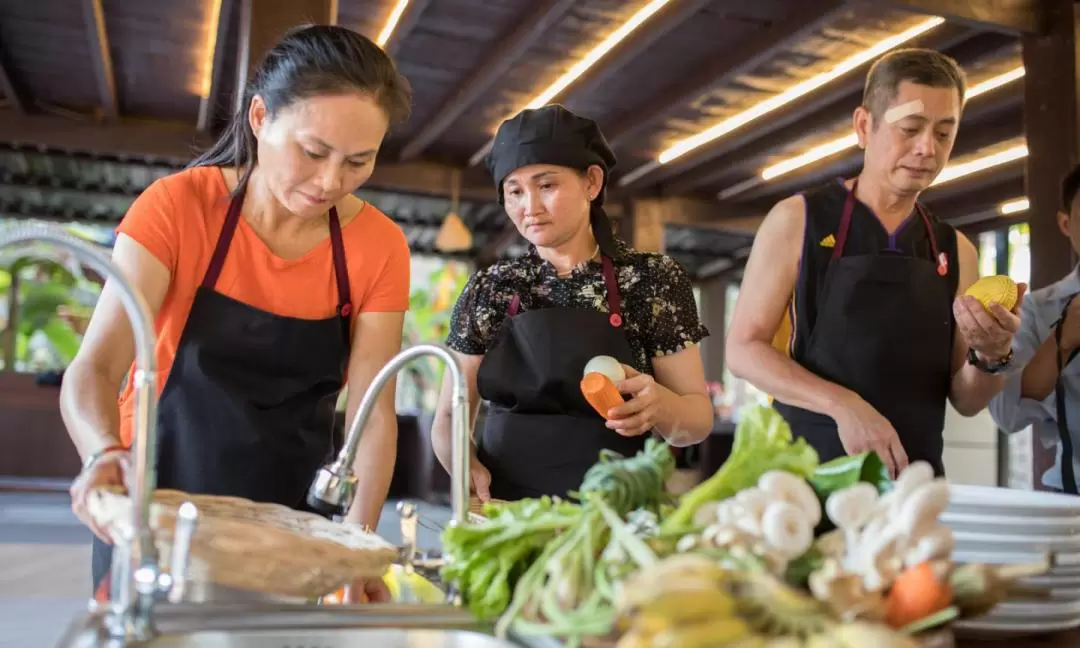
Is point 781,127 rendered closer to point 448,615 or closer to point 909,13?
point 909,13

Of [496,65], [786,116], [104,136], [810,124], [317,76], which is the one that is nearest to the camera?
[317,76]

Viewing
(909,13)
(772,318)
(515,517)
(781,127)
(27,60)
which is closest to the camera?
(515,517)

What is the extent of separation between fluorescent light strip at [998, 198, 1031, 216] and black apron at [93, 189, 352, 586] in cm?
868

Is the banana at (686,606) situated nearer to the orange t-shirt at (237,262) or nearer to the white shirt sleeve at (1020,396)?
the orange t-shirt at (237,262)

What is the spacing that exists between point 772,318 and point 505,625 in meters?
1.40

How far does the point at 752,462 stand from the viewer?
94 cm

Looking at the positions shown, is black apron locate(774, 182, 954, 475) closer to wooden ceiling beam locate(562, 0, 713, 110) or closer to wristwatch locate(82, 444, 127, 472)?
wristwatch locate(82, 444, 127, 472)

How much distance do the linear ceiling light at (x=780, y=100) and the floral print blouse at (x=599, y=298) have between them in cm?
370

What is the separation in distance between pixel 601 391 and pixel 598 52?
450 centimetres

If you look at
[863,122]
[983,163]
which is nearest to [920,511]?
[863,122]

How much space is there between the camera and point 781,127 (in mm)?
7406

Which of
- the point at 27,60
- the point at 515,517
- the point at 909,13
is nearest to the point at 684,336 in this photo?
the point at 515,517

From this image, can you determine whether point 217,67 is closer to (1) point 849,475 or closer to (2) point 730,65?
(2) point 730,65

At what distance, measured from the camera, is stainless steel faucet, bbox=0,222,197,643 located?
0.96m
